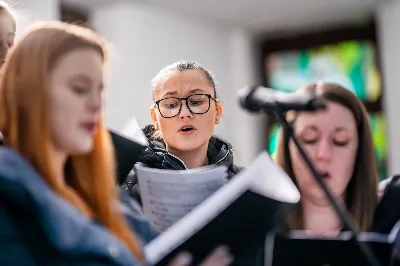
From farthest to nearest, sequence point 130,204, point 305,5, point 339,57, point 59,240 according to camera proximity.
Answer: point 339,57
point 305,5
point 130,204
point 59,240

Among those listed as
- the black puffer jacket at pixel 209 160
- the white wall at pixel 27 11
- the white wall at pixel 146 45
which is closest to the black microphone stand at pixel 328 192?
the black puffer jacket at pixel 209 160

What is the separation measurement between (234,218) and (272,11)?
3.85 metres

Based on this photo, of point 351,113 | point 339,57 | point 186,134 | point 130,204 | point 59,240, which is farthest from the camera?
point 339,57

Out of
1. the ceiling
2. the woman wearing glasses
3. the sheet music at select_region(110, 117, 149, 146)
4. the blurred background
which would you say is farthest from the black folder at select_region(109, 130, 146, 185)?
the ceiling

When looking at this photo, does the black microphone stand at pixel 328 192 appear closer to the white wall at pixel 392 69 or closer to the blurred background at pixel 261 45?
the blurred background at pixel 261 45

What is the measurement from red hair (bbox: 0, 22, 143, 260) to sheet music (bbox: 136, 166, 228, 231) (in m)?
0.16

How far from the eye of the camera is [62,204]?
2.31 ft

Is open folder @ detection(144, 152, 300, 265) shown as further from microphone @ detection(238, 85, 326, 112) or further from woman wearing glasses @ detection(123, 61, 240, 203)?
woman wearing glasses @ detection(123, 61, 240, 203)

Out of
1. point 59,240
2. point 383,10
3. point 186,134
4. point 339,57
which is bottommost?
point 59,240

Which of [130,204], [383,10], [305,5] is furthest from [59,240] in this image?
[383,10]

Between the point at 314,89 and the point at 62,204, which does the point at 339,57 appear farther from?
the point at 62,204

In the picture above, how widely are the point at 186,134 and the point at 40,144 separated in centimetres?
51

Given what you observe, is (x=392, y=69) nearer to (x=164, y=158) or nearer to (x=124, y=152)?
(x=164, y=158)

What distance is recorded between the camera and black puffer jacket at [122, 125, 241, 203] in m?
1.10
